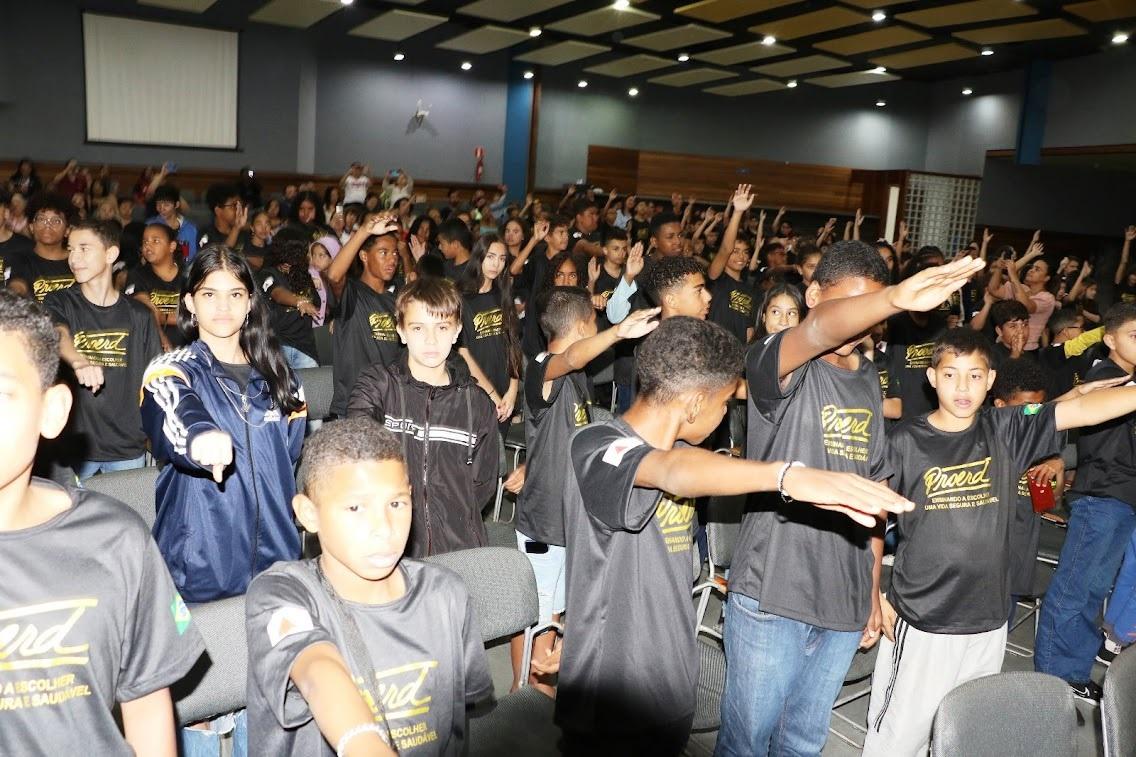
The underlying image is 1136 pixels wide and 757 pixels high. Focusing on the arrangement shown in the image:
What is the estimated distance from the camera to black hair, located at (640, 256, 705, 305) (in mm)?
3725

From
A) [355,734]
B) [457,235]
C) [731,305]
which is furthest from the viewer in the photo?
[457,235]

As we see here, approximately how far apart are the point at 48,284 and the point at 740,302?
4.60 meters

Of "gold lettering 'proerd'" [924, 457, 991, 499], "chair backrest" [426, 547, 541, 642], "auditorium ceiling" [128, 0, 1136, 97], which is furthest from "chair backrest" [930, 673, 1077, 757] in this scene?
"auditorium ceiling" [128, 0, 1136, 97]

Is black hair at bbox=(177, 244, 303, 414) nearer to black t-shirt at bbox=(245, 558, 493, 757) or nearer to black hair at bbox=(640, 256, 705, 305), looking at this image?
black t-shirt at bbox=(245, 558, 493, 757)

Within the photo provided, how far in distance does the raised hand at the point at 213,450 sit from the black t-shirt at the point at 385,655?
41cm

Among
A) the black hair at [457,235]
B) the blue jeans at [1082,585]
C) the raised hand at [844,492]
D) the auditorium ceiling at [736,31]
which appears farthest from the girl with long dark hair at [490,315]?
the auditorium ceiling at [736,31]

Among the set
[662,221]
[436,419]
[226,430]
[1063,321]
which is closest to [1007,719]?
[436,419]

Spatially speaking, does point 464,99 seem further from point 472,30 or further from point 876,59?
point 876,59

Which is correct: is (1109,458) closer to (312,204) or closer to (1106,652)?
(1106,652)

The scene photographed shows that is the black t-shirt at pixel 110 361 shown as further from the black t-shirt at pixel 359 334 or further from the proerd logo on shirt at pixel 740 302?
the proerd logo on shirt at pixel 740 302

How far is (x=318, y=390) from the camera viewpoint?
4.96m

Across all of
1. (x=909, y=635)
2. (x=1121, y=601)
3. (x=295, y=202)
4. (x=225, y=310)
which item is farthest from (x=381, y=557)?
(x=295, y=202)

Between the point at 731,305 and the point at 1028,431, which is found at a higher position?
the point at 731,305

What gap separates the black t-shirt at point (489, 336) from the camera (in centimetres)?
529
